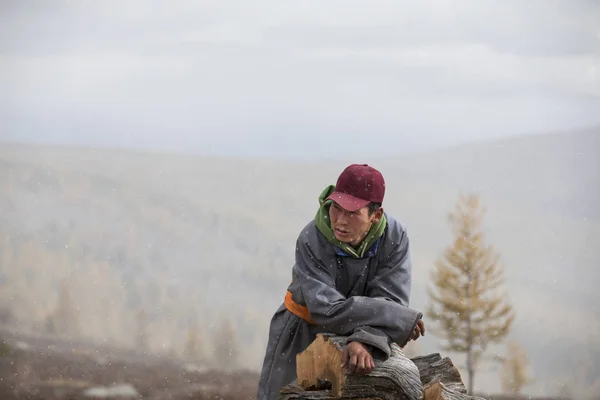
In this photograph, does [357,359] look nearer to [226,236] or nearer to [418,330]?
[418,330]

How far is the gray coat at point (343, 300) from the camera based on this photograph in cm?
231

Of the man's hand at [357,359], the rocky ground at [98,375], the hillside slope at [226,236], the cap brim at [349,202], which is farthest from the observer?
the hillside slope at [226,236]

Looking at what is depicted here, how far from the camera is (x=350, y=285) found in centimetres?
249

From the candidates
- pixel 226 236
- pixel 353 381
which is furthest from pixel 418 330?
pixel 226 236

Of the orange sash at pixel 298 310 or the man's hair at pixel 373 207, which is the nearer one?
the man's hair at pixel 373 207

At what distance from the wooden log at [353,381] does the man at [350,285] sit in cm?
4

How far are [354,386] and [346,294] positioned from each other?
33cm

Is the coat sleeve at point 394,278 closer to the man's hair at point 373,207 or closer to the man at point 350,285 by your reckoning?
the man at point 350,285

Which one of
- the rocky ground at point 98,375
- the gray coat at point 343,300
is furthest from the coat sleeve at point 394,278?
the rocky ground at point 98,375

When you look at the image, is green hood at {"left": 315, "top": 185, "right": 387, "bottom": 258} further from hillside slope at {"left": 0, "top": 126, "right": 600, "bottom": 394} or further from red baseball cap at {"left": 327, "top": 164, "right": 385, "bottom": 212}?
hillside slope at {"left": 0, "top": 126, "right": 600, "bottom": 394}

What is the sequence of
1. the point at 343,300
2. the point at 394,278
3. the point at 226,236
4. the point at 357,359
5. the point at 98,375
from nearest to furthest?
the point at 357,359 → the point at 343,300 → the point at 394,278 → the point at 98,375 → the point at 226,236

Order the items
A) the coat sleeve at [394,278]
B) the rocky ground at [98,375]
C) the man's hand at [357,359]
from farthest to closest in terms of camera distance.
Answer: the rocky ground at [98,375] < the coat sleeve at [394,278] < the man's hand at [357,359]

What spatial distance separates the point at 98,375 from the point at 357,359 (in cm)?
295

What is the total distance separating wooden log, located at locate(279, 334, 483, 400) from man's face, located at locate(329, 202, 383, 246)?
11.3 inches
